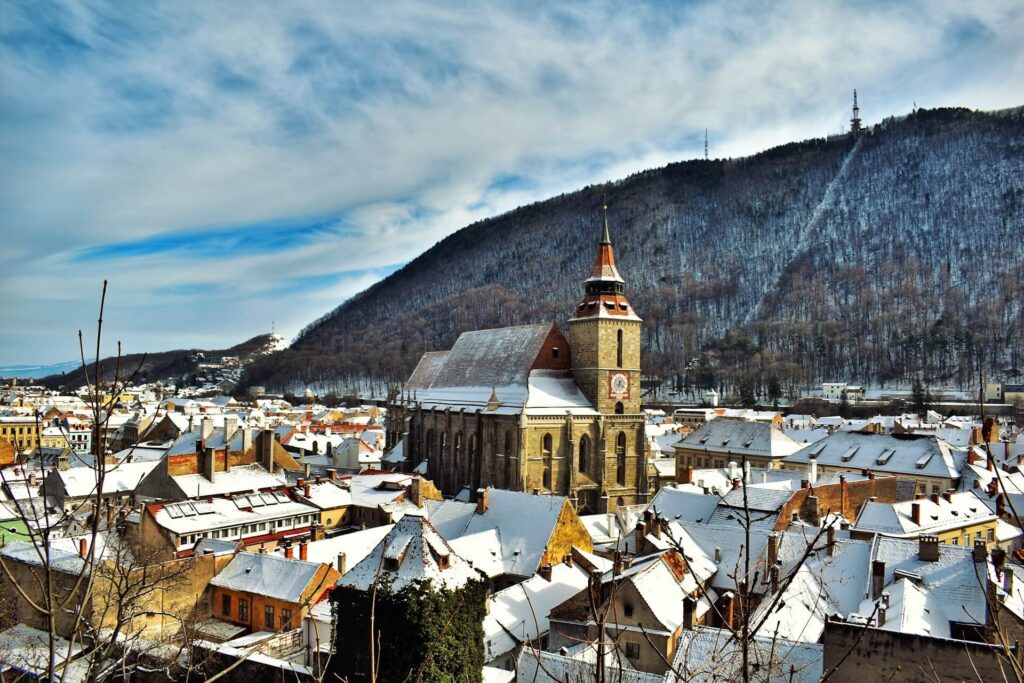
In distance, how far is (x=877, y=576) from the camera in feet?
85.3

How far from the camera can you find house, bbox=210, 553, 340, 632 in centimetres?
2764

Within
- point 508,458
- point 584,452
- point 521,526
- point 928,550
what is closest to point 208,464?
point 508,458

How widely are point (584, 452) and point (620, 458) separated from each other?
276 centimetres

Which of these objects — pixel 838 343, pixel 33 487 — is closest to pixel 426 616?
pixel 33 487

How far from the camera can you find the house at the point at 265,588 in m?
27.6

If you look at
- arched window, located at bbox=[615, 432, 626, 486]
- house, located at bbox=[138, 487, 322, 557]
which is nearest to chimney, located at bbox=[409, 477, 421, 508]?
house, located at bbox=[138, 487, 322, 557]

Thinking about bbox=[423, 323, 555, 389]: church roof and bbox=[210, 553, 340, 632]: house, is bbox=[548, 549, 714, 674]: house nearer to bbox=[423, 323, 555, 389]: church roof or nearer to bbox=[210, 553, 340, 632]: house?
bbox=[210, 553, 340, 632]: house

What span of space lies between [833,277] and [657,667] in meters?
178

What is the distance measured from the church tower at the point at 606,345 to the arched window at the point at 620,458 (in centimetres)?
182

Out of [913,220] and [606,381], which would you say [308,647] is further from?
[913,220]

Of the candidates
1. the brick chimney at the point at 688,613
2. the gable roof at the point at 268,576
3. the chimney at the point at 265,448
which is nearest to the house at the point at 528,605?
the brick chimney at the point at 688,613

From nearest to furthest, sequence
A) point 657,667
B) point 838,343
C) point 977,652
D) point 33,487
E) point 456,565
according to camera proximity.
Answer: point 977,652 < point 456,565 < point 657,667 < point 33,487 < point 838,343

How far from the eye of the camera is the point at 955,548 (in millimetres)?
26750

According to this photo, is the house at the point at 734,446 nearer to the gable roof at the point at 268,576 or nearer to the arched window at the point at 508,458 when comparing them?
the arched window at the point at 508,458
